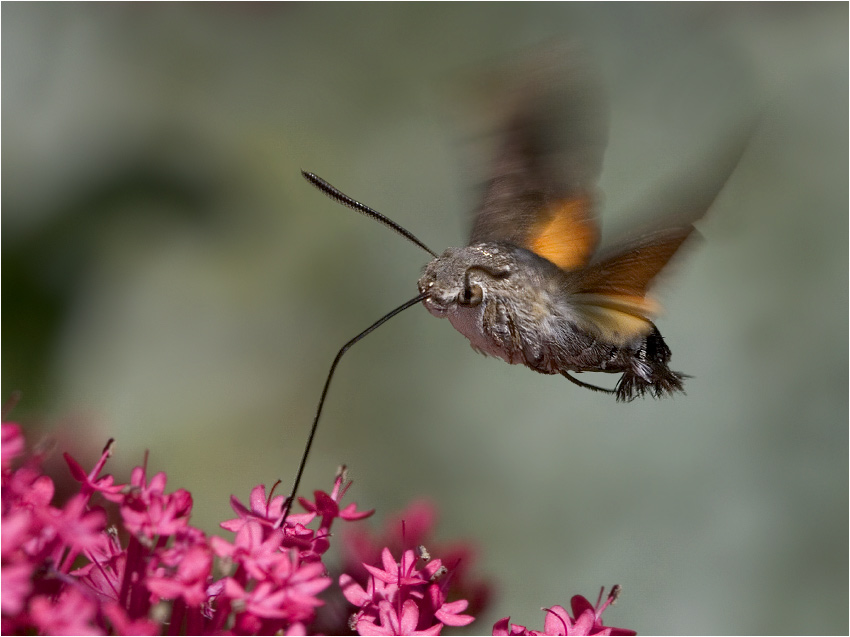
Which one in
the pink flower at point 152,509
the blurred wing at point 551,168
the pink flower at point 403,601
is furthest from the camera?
the blurred wing at point 551,168

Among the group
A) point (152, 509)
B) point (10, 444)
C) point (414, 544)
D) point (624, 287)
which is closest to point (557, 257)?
point (624, 287)

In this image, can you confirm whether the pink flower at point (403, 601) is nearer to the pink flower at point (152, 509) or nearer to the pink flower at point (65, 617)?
the pink flower at point (152, 509)

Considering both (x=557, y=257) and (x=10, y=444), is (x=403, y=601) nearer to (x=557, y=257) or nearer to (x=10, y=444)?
(x=10, y=444)

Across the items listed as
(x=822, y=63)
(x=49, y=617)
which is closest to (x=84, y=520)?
(x=49, y=617)

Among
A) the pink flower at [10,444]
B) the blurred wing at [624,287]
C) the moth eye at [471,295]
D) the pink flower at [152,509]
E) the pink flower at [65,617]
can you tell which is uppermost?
the blurred wing at [624,287]

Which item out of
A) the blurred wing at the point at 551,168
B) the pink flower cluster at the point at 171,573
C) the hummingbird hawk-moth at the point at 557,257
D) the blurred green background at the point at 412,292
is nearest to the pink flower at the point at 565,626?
the pink flower cluster at the point at 171,573

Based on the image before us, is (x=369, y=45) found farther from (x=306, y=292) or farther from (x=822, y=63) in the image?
(x=822, y=63)

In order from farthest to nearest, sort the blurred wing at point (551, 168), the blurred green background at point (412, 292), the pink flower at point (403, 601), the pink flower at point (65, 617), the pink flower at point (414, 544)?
the blurred green background at point (412, 292), the pink flower at point (414, 544), the blurred wing at point (551, 168), the pink flower at point (403, 601), the pink flower at point (65, 617)
